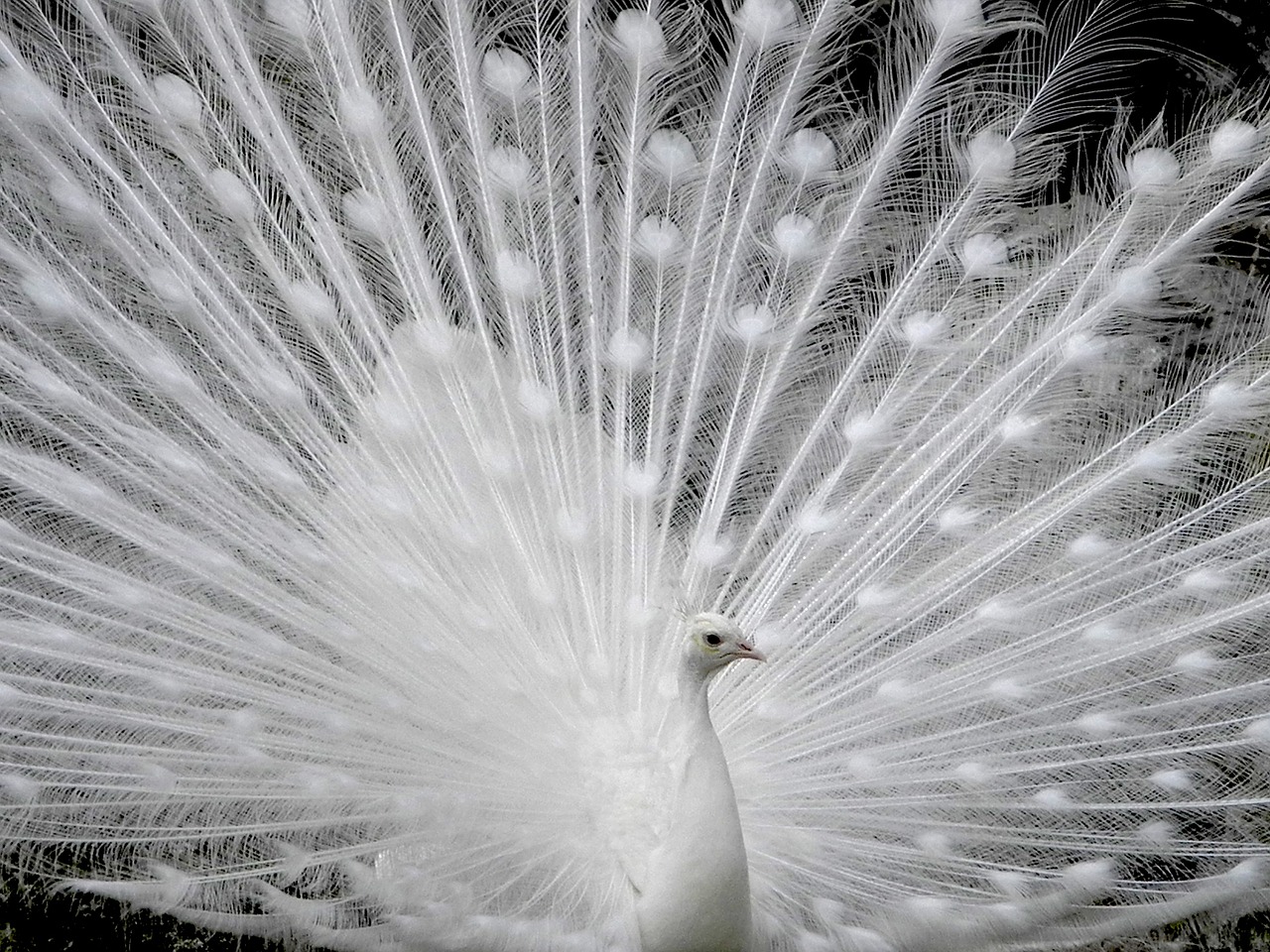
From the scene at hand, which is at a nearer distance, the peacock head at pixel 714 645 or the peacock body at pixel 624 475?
the peacock head at pixel 714 645

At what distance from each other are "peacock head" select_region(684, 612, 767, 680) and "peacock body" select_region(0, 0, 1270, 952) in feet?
0.30

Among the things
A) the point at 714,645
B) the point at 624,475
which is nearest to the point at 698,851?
the point at 714,645

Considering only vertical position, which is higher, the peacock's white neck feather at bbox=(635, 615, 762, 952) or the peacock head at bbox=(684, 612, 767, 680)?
the peacock head at bbox=(684, 612, 767, 680)

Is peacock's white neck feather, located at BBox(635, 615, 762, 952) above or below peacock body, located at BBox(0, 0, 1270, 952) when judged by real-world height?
below

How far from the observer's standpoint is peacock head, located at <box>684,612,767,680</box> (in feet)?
7.28

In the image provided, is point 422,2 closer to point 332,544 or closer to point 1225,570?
point 332,544

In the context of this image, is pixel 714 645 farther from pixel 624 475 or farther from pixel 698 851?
pixel 624 475

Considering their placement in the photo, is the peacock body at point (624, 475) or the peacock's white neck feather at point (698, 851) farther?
the peacock body at point (624, 475)

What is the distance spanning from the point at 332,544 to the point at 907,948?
122 cm

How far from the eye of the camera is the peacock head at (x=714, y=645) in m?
2.22

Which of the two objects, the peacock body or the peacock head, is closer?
the peacock head

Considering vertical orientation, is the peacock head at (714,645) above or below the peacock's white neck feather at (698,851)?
above

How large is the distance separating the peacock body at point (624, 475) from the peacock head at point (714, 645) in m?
0.09

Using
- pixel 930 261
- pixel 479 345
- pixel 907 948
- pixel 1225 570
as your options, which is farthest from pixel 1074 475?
pixel 479 345
